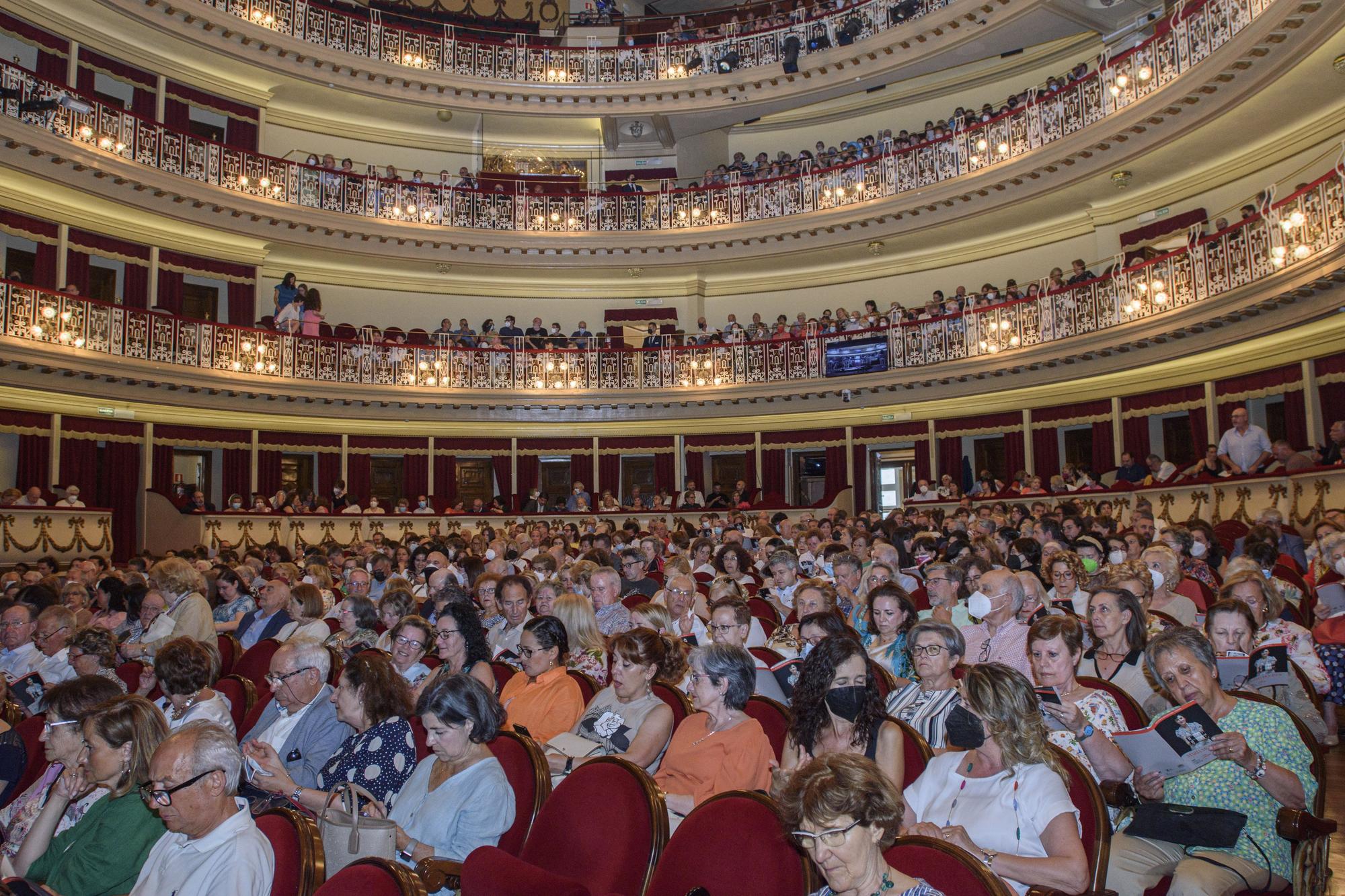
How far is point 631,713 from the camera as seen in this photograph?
14.2ft

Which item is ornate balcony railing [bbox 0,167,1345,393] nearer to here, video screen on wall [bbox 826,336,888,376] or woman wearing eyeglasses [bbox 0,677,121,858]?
video screen on wall [bbox 826,336,888,376]

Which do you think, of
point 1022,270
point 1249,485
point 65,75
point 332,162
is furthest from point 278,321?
point 1249,485

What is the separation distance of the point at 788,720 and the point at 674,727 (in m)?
0.70

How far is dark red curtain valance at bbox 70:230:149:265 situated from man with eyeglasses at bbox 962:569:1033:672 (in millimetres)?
17017

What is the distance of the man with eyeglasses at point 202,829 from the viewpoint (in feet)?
9.36

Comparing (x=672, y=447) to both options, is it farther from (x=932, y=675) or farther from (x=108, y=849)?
(x=108, y=849)

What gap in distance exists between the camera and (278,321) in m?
18.8

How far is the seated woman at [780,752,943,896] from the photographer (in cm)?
236

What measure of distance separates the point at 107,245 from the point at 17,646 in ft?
43.8

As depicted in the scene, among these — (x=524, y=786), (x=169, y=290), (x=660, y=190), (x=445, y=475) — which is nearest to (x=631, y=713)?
(x=524, y=786)

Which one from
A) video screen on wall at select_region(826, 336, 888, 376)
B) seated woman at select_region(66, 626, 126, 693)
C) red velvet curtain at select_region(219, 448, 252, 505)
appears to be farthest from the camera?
red velvet curtain at select_region(219, 448, 252, 505)

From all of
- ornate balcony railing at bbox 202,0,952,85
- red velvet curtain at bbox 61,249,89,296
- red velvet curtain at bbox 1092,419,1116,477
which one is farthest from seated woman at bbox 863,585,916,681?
ornate balcony railing at bbox 202,0,952,85

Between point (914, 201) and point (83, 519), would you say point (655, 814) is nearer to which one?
point (83, 519)

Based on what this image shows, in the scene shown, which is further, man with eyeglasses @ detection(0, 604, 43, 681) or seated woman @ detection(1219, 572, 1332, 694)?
man with eyeglasses @ detection(0, 604, 43, 681)
